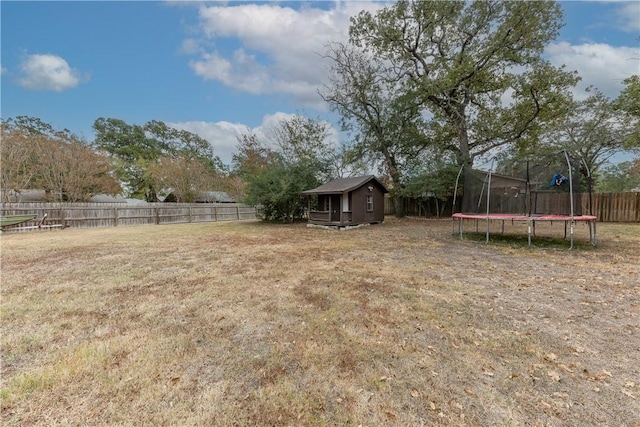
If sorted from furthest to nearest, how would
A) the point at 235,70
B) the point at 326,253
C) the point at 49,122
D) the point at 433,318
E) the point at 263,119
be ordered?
1. the point at 263,119
2. the point at 49,122
3. the point at 235,70
4. the point at 326,253
5. the point at 433,318

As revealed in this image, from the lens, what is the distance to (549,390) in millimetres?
2070

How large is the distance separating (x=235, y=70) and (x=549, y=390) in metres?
20.3

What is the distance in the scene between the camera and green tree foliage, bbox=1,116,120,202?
16.4m

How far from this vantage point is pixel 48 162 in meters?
18.1

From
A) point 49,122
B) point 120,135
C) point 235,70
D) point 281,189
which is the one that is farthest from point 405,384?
point 120,135

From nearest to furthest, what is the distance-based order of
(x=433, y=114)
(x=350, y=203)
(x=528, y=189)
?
(x=528, y=189)
(x=350, y=203)
(x=433, y=114)

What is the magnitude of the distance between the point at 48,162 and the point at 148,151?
1753cm

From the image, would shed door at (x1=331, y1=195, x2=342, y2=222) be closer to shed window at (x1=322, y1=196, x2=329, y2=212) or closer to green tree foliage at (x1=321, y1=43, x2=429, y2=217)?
shed window at (x1=322, y1=196, x2=329, y2=212)

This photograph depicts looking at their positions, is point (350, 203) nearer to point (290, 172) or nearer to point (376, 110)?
point (290, 172)

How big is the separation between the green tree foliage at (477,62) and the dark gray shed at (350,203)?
5.75 metres

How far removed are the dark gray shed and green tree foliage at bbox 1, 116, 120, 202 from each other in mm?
17146

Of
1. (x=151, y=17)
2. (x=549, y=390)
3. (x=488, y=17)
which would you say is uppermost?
(x=488, y=17)

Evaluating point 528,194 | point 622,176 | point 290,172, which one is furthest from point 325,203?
point 622,176

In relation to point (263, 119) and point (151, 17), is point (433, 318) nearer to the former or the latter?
point (151, 17)
